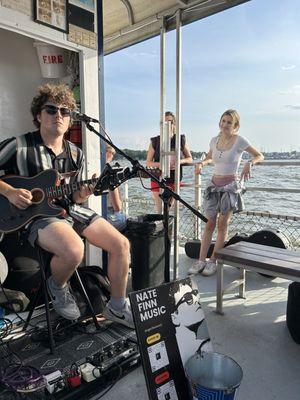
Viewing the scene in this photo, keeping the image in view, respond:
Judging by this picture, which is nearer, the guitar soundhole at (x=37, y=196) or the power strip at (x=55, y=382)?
the power strip at (x=55, y=382)

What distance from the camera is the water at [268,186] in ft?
11.0

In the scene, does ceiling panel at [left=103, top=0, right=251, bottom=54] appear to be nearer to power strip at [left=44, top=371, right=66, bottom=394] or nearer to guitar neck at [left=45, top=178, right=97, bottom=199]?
guitar neck at [left=45, top=178, right=97, bottom=199]

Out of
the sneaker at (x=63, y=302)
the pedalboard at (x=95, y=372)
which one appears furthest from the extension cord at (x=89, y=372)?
the sneaker at (x=63, y=302)

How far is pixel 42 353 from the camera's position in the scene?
5.93 feet

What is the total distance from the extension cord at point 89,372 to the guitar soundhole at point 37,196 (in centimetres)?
→ 94

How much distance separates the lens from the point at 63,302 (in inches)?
76.8

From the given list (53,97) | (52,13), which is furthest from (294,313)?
(52,13)

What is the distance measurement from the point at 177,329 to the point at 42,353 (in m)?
0.82

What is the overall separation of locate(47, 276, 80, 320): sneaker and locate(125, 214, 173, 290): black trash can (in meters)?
0.79

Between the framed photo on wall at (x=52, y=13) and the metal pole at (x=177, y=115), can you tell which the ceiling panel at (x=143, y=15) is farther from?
the framed photo on wall at (x=52, y=13)

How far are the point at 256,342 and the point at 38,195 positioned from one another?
1.60 metres

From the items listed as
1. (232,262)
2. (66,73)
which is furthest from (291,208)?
(66,73)

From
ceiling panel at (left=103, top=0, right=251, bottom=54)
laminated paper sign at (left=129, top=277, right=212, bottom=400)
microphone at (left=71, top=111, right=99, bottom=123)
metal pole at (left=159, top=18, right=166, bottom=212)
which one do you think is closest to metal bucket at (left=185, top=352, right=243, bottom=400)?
laminated paper sign at (left=129, top=277, right=212, bottom=400)

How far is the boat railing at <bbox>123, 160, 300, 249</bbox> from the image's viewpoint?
3.16m
